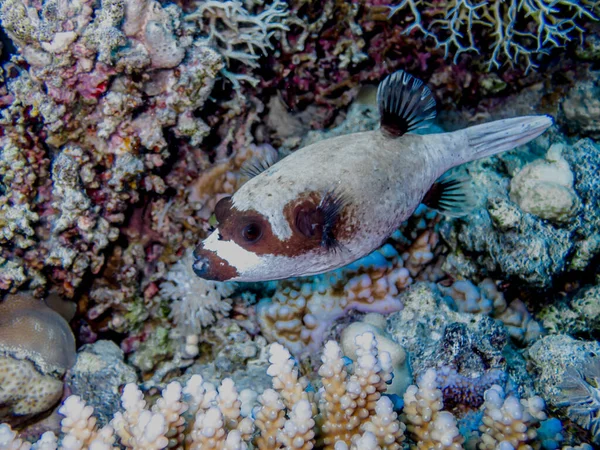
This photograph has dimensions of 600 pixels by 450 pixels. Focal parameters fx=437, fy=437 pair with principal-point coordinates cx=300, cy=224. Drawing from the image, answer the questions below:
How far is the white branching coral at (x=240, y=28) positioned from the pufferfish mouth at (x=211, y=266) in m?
2.29

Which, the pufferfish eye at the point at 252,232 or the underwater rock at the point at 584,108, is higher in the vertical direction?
the pufferfish eye at the point at 252,232

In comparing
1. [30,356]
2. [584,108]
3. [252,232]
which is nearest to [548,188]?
[584,108]

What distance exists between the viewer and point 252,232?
8.28 ft

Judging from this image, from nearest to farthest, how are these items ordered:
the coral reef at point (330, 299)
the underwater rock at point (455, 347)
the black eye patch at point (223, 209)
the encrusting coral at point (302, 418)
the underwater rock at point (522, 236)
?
1. the encrusting coral at point (302, 418)
2. the black eye patch at point (223, 209)
3. the underwater rock at point (455, 347)
4. the underwater rock at point (522, 236)
5. the coral reef at point (330, 299)

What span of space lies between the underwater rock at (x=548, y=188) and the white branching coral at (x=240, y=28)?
2.74 m

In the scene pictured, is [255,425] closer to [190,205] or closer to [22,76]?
[190,205]

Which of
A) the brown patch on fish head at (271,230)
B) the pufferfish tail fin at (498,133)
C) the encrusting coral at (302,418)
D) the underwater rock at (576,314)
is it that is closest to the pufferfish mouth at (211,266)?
the brown patch on fish head at (271,230)

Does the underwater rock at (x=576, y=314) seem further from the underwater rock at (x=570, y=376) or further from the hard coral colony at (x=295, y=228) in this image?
the underwater rock at (x=570, y=376)

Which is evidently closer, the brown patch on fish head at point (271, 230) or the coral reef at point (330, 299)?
the brown patch on fish head at point (271, 230)

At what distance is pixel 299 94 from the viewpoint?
503 cm

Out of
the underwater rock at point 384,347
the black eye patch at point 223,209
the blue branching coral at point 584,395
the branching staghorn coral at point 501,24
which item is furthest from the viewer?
the branching staghorn coral at point 501,24

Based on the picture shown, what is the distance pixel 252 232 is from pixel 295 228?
26 cm

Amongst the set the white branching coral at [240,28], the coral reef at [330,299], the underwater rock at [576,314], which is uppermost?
the white branching coral at [240,28]

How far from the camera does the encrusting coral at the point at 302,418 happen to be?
7.11ft
